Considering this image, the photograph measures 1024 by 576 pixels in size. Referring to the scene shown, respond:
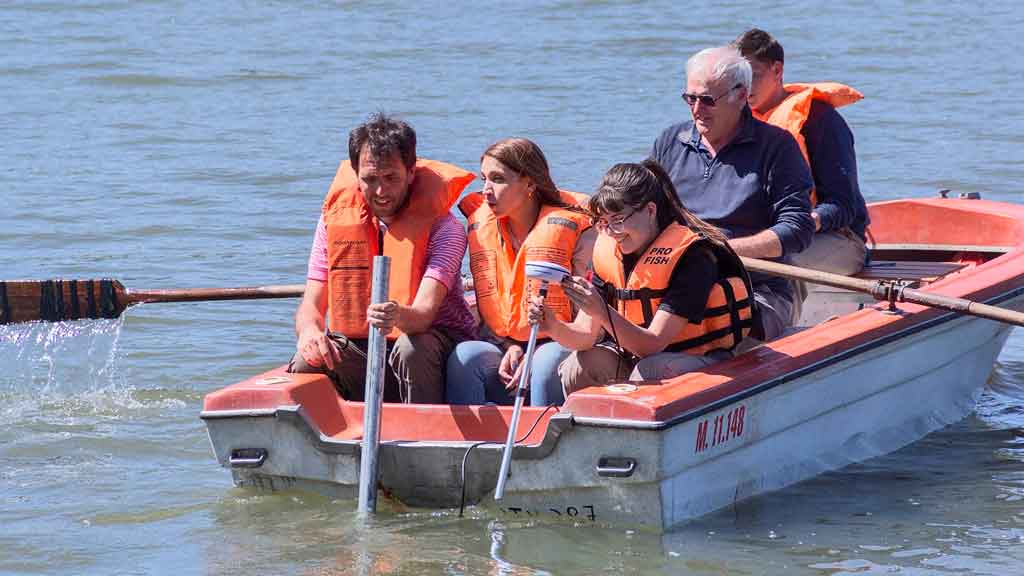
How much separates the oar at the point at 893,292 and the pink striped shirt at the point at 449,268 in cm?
92

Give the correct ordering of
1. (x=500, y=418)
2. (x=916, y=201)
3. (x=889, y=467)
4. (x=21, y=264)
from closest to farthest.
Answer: (x=500, y=418), (x=889, y=467), (x=916, y=201), (x=21, y=264)

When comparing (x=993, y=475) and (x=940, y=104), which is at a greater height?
(x=940, y=104)

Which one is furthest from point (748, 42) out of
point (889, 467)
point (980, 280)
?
point (889, 467)

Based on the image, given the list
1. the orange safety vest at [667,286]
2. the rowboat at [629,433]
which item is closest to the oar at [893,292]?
the rowboat at [629,433]

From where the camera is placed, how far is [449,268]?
5.21 meters

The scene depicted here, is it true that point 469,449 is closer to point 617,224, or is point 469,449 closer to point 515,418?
point 515,418

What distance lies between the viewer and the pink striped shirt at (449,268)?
521 cm

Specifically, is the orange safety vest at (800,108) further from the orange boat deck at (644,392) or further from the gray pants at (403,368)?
the gray pants at (403,368)

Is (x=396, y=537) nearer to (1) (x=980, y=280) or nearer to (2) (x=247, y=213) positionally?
(1) (x=980, y=280)

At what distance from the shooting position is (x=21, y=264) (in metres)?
9.23

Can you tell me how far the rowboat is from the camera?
482cm

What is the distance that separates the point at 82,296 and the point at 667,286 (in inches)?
90.4

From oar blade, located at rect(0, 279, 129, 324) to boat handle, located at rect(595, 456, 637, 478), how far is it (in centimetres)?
216

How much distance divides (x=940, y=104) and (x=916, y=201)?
6.46m
